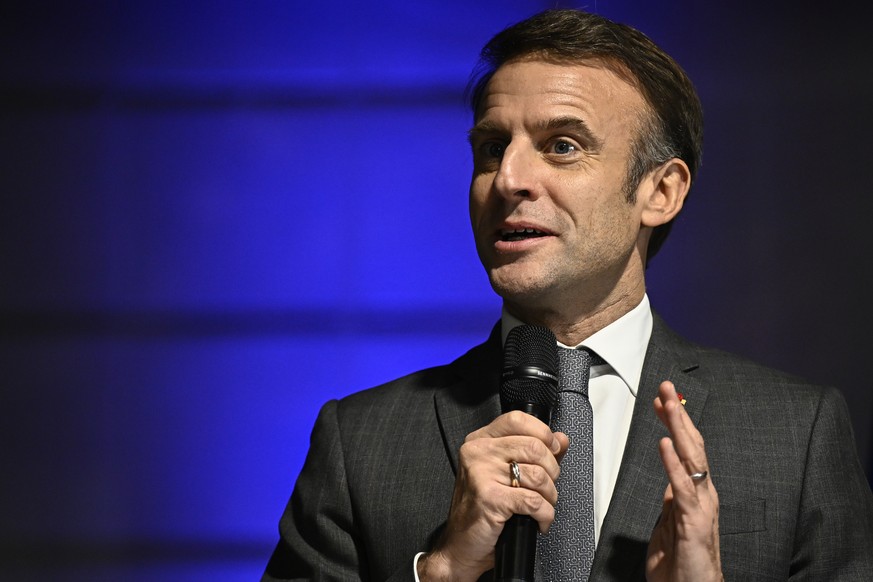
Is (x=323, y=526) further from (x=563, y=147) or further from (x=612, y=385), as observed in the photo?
(x=563, y=147)

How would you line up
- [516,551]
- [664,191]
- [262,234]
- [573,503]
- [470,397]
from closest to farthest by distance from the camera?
[516,551], [573,503], [470,397], [664,191], [262,234]

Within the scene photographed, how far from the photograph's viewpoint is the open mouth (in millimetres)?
1924

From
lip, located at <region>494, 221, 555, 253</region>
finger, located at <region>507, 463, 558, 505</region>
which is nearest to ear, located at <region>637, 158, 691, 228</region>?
lip, located at <region>494, 221, 555, 253</region>

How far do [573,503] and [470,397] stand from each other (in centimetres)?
31

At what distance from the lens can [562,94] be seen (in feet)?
6.47

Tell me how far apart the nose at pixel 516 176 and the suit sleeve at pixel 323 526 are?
20.3 inches

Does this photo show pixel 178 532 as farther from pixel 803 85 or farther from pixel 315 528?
pixel 803 85

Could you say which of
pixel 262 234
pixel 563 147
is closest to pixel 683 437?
pixel 563 147

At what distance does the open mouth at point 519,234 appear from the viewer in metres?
1.92

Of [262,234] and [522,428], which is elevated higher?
[262,234]

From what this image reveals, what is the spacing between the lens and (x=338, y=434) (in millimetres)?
2014

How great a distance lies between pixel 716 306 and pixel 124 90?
68.4 inches

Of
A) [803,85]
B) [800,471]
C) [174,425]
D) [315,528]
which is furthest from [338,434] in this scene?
[803,85]

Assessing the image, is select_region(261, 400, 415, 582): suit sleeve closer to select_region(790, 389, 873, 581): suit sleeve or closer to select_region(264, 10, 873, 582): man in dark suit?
select_region(264, 10, 873, 582): man in dark suit
